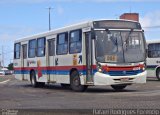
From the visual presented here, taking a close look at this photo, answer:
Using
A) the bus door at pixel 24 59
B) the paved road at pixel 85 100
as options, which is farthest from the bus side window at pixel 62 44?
the bus door at pixel 24 59

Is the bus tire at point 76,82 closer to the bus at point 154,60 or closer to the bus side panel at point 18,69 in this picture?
the bus side panel at point 18,69

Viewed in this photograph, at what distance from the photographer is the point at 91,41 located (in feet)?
72.6

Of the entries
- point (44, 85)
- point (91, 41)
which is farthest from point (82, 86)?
point (44, 85)

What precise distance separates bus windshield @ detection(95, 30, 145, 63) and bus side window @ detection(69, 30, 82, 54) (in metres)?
1.49

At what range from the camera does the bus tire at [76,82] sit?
23.5 meters

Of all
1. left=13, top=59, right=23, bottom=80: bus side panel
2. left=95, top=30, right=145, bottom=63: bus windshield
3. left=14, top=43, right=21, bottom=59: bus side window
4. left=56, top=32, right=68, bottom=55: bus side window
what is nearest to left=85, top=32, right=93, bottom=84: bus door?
left=95, top=30, right=145, bottom=63: bus windshield

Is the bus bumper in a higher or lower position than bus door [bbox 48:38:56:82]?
lower

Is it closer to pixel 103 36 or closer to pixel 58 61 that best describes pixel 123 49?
pixel 103 36

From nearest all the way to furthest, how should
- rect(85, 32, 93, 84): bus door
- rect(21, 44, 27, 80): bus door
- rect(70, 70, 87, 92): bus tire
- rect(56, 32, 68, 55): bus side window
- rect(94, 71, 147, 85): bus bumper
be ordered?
rect(94, 71, 147, 85): bus bumper, rect(85, 32, 93, 84): bus door, rect(70, 70, 87, 92): bus tire, rect(56, 32, 68, 55): bus side window, rect(21, 44, 27, 80): bus door

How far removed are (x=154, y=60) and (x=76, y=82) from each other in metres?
13.1

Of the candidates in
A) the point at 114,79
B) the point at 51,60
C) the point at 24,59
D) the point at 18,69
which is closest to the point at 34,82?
the point at 24,59

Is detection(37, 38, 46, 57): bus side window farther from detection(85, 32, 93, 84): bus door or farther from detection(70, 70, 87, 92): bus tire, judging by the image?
detection(85, 32, 93, 84): bus door

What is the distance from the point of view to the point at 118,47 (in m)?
22.1

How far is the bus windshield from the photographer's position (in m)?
21.9
